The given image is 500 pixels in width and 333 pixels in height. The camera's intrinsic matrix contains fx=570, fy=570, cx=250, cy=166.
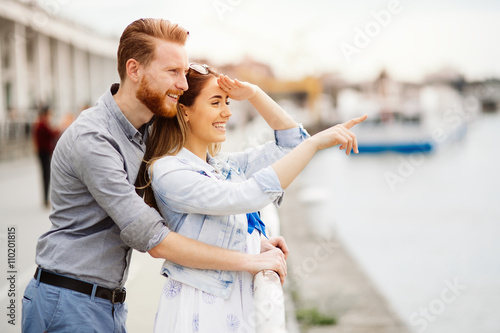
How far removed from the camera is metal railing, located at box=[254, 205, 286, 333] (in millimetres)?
1813

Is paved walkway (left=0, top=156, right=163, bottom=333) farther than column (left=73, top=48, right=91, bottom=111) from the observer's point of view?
No

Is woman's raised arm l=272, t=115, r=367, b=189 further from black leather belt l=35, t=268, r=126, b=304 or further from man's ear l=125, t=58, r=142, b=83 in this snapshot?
black leather belt l=35, t=268, r=126, b=304

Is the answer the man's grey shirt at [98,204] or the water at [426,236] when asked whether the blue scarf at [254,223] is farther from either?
the water at [426,236]

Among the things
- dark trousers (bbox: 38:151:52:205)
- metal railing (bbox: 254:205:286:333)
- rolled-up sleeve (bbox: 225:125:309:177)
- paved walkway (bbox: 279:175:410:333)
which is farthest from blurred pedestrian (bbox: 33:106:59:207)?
metal railing (bbox: 254:205:286:333)

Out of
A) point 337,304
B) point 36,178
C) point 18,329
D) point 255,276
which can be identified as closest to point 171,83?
point 255,276

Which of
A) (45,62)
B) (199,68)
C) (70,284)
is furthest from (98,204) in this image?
(45,62)

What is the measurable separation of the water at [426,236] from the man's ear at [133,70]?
5792mm

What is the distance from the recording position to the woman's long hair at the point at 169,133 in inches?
85.6

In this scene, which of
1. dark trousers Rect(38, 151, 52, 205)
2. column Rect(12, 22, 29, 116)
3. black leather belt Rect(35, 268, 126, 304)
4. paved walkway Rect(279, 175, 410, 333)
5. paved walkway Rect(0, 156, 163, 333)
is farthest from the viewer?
column Rect(12, 22, 29, 116)

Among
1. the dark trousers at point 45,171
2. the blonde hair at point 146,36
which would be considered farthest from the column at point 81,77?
the blonde hair at point 146,36

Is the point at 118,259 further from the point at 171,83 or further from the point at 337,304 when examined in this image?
the point at 337,304

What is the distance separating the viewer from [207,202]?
1.96 meters

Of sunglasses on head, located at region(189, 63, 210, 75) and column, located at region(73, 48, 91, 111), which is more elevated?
column, located at region(73, 48, 91, 111)

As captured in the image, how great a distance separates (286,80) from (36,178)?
51563 mm
